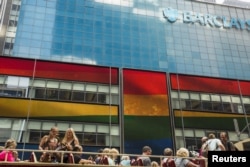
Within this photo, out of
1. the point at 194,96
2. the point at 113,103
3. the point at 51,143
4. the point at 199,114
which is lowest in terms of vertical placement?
the point at 51,143

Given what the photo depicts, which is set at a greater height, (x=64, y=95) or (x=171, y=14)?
(x=171, y=14)

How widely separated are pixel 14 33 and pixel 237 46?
152ft

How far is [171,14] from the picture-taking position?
6488 centimetres

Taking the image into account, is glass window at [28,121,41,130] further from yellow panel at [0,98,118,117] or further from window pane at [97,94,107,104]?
window pane at [97,94,107,104]

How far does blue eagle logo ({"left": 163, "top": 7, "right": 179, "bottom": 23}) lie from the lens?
64.2 meters

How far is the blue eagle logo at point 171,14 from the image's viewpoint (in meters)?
64.2

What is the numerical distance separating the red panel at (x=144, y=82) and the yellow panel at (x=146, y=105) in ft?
2.06

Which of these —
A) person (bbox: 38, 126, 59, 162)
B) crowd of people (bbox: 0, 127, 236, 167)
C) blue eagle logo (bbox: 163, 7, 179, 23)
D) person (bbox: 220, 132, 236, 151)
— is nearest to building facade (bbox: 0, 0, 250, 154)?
person (bbox: 220, 132, 236, 151)

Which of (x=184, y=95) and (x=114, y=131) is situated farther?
(x=184, y=95)

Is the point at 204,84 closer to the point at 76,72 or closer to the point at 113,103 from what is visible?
the point at 113,103

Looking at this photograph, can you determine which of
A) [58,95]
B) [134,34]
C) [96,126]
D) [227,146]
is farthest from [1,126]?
[134,34]

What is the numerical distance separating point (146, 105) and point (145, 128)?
2.56 meters

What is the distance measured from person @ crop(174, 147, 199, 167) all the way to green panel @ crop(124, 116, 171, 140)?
64.0ft

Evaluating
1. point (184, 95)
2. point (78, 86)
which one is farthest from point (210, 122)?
point (78, 86)
